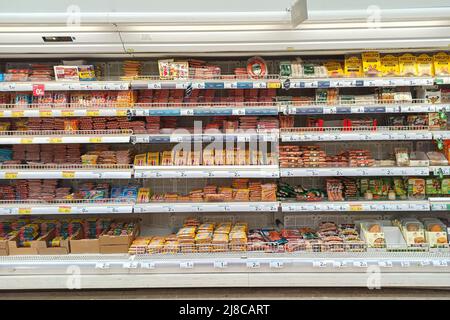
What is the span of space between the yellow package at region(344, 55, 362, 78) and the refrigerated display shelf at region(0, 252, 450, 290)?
1.44 metres

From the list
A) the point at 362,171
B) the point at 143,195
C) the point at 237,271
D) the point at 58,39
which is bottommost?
the point at 237,271

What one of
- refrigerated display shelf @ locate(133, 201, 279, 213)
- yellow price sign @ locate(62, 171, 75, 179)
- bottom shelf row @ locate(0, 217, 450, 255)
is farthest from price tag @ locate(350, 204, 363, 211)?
yellow price sign @ locate(62, 171, 75, 179)

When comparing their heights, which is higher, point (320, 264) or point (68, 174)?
point (68, 174)

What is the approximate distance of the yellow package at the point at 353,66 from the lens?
2.75m

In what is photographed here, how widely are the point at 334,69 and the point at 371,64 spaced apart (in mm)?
285

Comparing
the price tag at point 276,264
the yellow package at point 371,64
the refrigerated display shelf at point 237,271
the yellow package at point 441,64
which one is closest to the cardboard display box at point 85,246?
the refrigerated display shelf at point 237,271

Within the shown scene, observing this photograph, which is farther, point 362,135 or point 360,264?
point 362,135

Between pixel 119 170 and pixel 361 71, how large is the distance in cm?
211

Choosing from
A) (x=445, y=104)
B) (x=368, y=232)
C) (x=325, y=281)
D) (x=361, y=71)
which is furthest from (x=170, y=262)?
(x=445, y=104)

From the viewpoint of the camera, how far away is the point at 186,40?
2518 mm

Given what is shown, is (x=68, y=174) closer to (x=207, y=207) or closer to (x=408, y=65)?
(x=207, y=207)

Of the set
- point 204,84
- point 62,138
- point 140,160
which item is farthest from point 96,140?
point 204,84

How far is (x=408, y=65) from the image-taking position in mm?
2750

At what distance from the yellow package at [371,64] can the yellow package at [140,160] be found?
1.93 metres
